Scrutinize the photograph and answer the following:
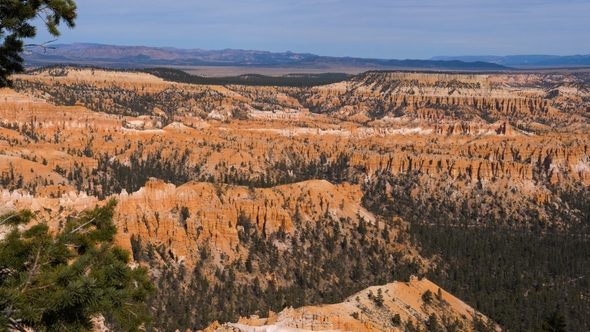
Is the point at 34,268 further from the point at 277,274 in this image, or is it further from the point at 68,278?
the point at 277,274

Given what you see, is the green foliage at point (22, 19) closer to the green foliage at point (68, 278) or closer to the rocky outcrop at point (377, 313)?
the green foliage at point (68, 278)

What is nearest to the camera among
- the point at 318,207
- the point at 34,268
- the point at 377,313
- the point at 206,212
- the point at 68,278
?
the point at 68,278

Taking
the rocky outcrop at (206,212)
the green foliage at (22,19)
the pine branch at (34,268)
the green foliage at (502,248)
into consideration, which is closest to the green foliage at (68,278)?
the pine branch at (34,268)

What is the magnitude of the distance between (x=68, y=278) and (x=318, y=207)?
64.7 meters

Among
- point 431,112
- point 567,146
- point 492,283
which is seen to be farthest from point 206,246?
point 431,112

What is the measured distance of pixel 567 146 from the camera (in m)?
126

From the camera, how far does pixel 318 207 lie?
75375 millimetres

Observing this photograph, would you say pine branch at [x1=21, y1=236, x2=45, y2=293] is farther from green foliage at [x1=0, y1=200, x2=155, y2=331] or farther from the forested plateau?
the forested plateau

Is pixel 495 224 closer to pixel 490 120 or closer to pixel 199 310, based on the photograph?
pixel 199 310

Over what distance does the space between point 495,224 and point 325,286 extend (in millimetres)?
44828

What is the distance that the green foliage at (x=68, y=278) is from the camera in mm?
10805

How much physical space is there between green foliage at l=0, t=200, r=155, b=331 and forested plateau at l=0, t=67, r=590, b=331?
22291 mm

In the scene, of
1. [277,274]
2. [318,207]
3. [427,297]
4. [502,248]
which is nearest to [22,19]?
[427,297]

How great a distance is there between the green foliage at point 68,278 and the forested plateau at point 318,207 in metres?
22.3
